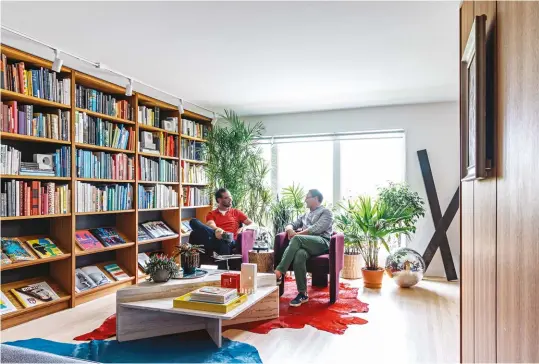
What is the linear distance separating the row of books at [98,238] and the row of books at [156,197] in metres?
0.45

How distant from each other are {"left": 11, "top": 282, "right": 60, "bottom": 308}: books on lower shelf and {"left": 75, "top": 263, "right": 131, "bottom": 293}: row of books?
0.27 m

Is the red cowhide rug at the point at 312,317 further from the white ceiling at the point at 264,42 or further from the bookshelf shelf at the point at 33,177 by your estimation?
the white ceiling at the point at 264,42

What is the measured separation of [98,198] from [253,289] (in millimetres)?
2095

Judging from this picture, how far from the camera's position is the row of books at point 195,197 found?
541 cm

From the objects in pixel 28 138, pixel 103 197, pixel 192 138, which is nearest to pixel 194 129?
pixel 192 138

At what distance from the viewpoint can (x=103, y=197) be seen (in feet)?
13.0

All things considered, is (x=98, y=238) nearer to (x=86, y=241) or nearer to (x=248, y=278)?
(x=86, y=241)

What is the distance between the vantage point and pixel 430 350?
2.59 metres

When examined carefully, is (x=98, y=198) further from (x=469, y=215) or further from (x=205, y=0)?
(x=469, y=215)

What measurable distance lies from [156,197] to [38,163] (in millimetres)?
1626

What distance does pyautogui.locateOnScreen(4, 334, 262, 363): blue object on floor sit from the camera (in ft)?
7.88

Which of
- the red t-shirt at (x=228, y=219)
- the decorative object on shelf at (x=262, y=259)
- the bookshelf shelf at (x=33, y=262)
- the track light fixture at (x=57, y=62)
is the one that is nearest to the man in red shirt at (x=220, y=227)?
the red t-shirt at (x=228, y=219)

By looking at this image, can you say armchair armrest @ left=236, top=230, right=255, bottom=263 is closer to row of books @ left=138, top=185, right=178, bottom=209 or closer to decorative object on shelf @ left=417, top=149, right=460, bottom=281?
row of books @ left=138, top=185, right=178, bottom=209

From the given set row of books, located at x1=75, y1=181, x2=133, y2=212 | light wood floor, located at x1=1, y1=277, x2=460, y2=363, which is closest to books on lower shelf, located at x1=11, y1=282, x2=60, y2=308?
light wood floor, located at x1=1, y1=277, x2=460, y2=363
